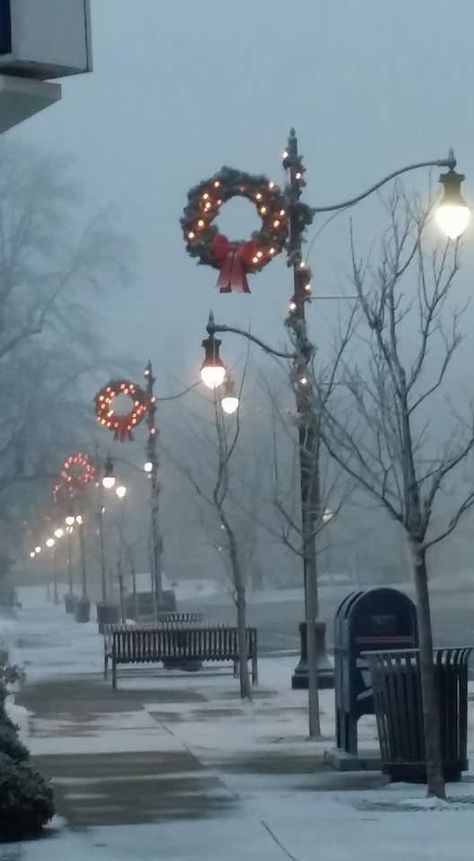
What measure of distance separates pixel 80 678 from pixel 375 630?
1366 cm

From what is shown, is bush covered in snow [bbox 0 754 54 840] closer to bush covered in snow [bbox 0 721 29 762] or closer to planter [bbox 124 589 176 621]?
bush covered in snow [bbox 0 721 29 762]

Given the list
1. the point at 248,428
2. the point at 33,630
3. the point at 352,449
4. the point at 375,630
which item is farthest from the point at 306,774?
the point at 248,428

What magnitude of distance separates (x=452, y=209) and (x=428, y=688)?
3.56 m

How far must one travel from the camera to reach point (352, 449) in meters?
12.9

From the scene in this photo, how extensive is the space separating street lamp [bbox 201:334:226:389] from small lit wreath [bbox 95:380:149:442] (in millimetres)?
12425

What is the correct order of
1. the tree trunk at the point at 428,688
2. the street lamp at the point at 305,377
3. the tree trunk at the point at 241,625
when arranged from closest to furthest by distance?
the tree trunk at the point at 428,688 → the street lamp at the point at 305,377 → the tree trunk at the point at 241,625

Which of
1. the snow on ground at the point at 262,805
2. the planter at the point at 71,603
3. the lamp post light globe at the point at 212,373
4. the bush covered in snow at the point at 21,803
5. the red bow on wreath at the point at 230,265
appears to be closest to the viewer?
the snow on ground at the point at 262,805

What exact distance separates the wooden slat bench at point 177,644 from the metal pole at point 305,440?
7665 mm

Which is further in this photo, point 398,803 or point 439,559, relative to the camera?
point 439,559

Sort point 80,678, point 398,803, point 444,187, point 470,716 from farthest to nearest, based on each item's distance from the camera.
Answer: point 80,678 → point 470,716 → point 444,187 → point 398,803

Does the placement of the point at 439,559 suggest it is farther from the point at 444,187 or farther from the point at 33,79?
the point at 33,79

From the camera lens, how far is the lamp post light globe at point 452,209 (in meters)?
13.1

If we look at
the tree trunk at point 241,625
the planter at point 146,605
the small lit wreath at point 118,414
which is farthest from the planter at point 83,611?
the tree trunk at point 241,625

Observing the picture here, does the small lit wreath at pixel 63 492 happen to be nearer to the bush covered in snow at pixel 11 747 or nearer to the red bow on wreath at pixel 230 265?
the red bow on wreath at pixel 230 265
